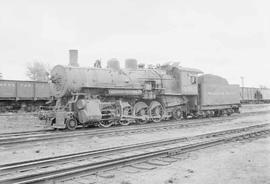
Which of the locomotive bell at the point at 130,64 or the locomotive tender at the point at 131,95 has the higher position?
the locomotive bell at the point at 130,64

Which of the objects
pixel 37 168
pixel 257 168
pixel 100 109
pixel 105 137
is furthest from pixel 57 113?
pixel 257 168

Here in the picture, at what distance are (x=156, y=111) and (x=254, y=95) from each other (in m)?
37.6

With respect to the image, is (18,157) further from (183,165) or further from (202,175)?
(202,175)

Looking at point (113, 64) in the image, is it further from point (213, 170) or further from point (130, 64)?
point (213, 170)

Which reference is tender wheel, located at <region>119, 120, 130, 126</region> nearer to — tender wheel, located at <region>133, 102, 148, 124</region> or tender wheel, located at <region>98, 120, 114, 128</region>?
tender wheel, located at <region>98, 120, 114, 128</region>

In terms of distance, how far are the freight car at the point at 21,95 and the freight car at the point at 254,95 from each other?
30.9m

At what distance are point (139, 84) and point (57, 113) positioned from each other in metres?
5.11

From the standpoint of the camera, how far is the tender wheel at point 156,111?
1691cm

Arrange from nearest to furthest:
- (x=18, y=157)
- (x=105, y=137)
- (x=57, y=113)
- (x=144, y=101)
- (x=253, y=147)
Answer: (x=18, y=157) → (x=253, y=147) → (x=105, y=137) → (x=57, y=113) → (x=144, y=101)

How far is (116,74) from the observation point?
15.5m

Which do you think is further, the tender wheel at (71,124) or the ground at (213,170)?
the tender wheel at (71,124)

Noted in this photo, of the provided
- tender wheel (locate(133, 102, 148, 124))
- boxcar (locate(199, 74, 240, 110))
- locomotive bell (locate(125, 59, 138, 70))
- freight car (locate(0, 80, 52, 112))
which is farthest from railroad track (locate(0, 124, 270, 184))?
freight car (locate(0, 80, 52, 112))

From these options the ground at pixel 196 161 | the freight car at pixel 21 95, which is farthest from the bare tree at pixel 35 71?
the ground at pixel 196 161

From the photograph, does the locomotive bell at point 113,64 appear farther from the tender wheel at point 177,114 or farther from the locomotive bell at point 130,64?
the tender wheel at point 177,114
